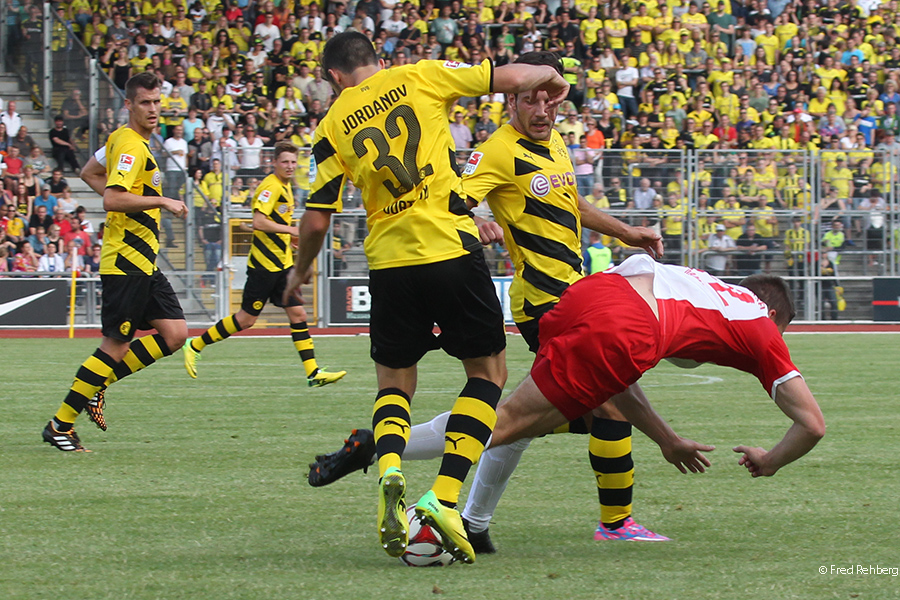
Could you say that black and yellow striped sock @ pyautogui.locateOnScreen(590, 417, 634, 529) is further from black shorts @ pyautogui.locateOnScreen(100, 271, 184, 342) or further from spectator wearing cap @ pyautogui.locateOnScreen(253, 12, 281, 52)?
spectator wearing cap @ pyautogui.locateOnScreen(253, 12, 281, 52)

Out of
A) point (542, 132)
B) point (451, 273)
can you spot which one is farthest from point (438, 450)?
point (542, 132)

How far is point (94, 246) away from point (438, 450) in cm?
1714

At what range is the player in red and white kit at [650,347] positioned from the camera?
170 inches

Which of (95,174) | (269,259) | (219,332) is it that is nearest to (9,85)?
(269,259)

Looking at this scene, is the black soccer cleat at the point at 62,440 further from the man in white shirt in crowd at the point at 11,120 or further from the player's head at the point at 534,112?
the man in white shirt in crowd at the point at 11,120

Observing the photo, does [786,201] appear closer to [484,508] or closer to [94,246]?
[94,246]

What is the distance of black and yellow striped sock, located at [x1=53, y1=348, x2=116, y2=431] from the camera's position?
24.1ft

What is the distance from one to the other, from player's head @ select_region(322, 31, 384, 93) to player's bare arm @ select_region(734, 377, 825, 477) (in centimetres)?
214

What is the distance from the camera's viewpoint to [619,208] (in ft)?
71.1

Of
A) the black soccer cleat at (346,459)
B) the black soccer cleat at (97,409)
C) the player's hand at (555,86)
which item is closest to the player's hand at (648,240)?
the player's hand at (555,86)

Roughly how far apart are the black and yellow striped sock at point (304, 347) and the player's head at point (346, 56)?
670 centimetres

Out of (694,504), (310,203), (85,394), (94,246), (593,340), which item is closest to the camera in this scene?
(593,340)

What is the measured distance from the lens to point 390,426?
4.55 meters

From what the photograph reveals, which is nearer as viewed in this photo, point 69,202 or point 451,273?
point 451,273
